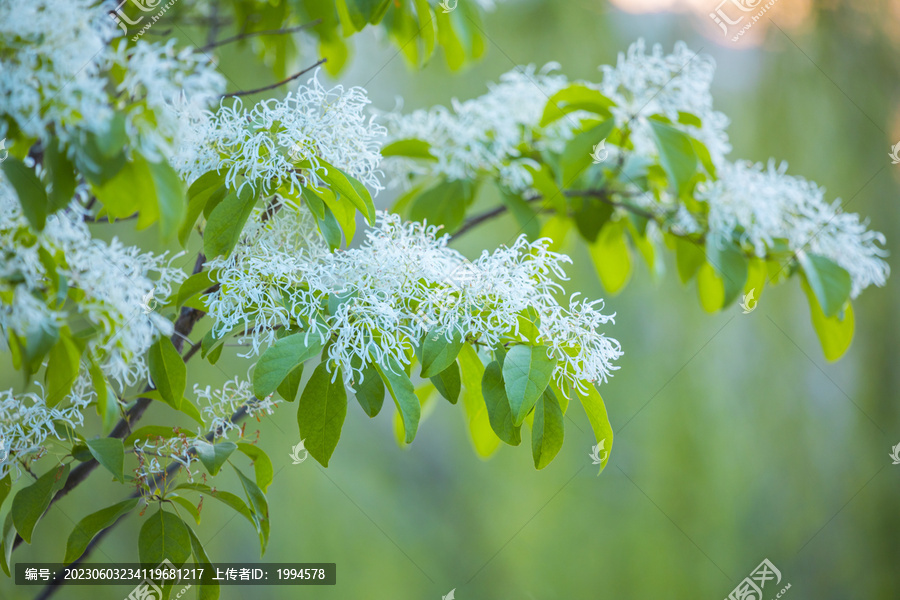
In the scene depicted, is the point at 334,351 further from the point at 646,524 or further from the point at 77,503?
the point at 646,524

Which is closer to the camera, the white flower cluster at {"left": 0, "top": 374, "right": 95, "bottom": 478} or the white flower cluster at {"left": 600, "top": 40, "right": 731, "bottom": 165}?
the white flower cluster at {"left": 0, "top": 374, "right": 95, "bottom": 478}

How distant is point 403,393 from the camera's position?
0.47 meters

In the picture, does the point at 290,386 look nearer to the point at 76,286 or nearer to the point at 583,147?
the point at 76,286

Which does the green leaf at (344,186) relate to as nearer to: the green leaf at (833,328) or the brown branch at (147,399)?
the brown branch at (147,399)

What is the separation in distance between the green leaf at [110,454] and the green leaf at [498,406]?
290mm

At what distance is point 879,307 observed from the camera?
6.22 feet

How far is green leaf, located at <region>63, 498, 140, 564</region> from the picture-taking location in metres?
0.53

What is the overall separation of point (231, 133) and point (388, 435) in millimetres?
1458

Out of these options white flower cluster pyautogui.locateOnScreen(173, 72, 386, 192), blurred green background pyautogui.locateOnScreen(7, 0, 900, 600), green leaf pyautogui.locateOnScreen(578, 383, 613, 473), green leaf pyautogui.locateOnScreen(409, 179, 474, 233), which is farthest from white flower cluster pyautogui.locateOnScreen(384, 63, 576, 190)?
blurred green background pyautogui.locateOnScreen(7, 0, 900, 600)

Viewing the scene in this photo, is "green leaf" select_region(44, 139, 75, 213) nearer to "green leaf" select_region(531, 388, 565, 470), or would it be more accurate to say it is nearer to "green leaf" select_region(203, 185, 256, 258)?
"green leaf" select_region(203, 185, 256, 258)

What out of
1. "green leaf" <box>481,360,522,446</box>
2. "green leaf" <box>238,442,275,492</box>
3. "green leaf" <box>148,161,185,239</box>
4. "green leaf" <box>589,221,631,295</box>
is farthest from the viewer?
"green leaf" <box>589,221,631,295</box>

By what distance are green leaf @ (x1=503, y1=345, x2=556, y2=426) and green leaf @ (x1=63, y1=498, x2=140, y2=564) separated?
329mm

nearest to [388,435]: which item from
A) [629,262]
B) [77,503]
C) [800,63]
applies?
[77,503]

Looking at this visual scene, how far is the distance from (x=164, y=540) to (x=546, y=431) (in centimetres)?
33
